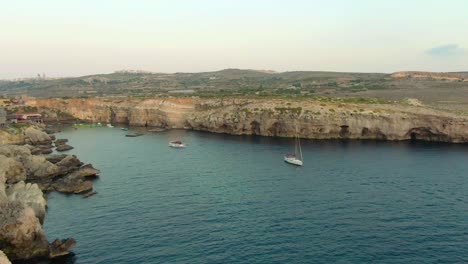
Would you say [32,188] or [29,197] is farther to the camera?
[32,188]

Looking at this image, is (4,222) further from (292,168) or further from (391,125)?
(391,125)

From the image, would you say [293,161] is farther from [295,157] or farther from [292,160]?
[295,157]

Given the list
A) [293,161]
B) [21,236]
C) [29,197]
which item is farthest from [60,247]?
[293,161]

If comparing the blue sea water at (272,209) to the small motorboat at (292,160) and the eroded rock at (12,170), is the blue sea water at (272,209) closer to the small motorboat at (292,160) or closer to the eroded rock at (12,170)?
the small motorboat at (292,160)

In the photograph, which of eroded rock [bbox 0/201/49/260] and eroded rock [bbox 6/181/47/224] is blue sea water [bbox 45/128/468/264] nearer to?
eroded rock [bbox 6/181/47/224]

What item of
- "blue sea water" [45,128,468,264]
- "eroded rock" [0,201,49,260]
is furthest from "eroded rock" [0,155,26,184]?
"eroded rock" [0,201,49,260]
